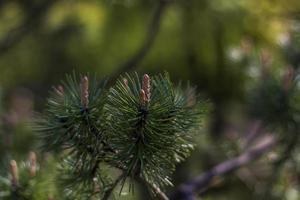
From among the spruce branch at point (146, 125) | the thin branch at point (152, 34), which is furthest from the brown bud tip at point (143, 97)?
the thin branch at point (152, 34)

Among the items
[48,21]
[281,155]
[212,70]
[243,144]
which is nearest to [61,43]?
[48,21]

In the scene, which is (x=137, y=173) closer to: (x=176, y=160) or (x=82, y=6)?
(x=176, y=160)

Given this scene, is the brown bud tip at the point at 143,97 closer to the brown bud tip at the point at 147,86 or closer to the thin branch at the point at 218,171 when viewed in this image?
the brown bud tip at the point at 147,86

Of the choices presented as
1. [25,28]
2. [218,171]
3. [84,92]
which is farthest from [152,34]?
[84,92]

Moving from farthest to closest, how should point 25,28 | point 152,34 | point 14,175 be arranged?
1. point 25,28
2. point 152,34
3. point 14,175

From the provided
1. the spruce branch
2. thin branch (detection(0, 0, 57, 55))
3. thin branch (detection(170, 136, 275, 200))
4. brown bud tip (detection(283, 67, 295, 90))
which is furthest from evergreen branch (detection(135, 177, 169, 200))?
thin branch (detection(0, 0, 57, 55))

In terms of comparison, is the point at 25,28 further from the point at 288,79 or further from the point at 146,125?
the point at 146,125

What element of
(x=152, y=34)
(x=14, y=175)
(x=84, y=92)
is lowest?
(x=14, y=175)
